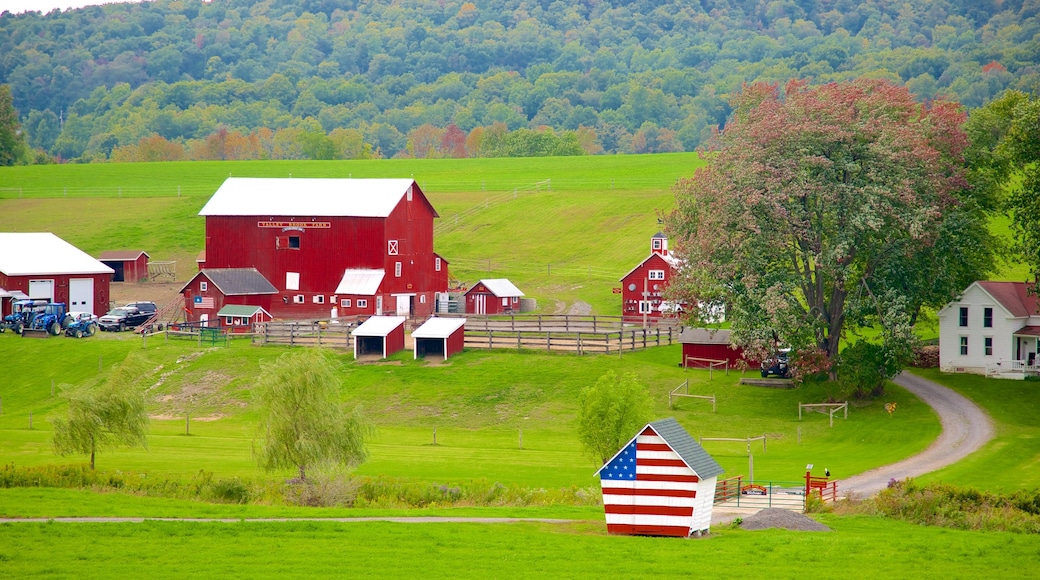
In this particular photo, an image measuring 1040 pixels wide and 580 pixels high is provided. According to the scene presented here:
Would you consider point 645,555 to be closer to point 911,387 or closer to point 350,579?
point 350,579

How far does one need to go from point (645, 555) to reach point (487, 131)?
15617cm

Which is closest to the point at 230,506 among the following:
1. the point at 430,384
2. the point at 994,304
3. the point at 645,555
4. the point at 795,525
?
the point at 645,555

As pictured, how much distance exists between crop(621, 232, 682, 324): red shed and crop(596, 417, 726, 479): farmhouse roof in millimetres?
43772

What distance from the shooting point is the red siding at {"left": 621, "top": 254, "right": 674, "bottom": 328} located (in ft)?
252

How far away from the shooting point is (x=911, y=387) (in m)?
56.5

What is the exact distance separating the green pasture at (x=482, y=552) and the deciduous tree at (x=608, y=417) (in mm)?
9434

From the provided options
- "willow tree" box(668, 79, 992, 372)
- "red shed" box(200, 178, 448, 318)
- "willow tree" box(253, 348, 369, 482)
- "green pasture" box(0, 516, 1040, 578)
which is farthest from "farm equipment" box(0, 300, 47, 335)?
"green pasture" box(0, 516, 1040, 578)

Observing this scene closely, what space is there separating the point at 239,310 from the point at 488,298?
15484 mm

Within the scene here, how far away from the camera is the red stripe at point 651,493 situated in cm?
3159

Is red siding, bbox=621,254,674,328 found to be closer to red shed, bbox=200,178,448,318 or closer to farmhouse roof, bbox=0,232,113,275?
red shed, bbox=200,178,448,318

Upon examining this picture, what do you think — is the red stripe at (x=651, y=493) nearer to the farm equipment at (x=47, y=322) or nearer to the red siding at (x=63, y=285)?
the farm equipment at (x=47, y=322)

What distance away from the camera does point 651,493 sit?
3186 centimetres

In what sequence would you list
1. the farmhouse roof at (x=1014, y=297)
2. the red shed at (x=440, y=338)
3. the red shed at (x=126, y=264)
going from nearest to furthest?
1. the farmhouse roof at (x=1014, y=297)
2. the red shed at (x=440, y=338)
3. the red shed at (x=126, y=264)

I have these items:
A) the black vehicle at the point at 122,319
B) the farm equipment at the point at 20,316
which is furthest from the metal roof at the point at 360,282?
the farm equipment at the point at 20,316
